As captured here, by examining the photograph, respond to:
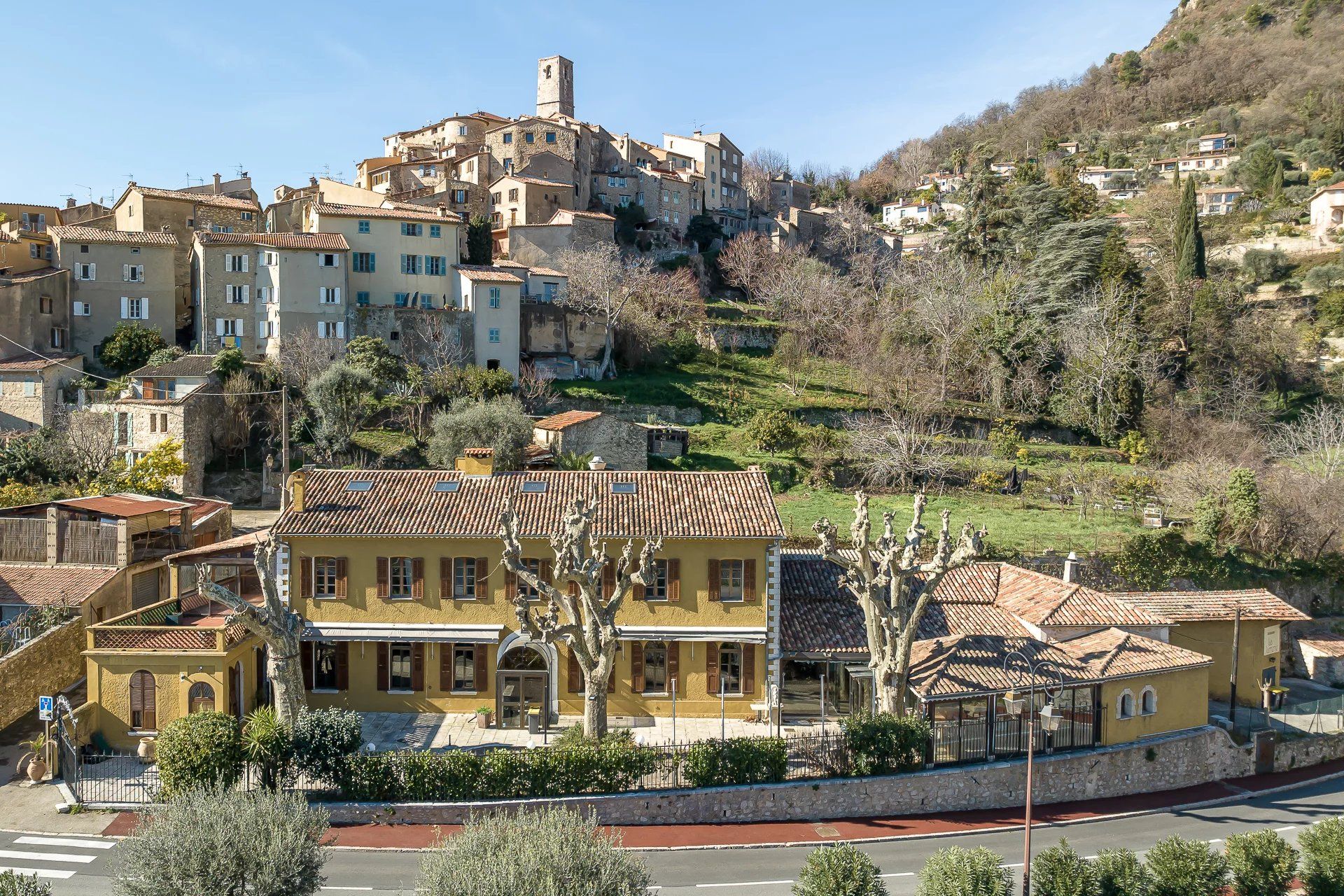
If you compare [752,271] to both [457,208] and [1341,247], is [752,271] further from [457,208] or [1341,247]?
[1341,247]

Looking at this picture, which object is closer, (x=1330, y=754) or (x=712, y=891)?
(x=712, y=891)

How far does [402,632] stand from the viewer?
2769 cm

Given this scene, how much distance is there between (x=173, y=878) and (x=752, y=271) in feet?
233

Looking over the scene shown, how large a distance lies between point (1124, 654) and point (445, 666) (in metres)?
18.4

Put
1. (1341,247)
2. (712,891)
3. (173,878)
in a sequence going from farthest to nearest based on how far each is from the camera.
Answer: (1341,247), (712,891), (173,878)

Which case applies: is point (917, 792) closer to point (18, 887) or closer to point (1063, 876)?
point (1063, 876)

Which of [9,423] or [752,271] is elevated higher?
[752,271]

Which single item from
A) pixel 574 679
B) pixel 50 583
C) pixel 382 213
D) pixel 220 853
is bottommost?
pixel 574 679

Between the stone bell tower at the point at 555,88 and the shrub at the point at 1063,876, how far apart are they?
92.4 meters

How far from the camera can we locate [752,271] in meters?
81.7

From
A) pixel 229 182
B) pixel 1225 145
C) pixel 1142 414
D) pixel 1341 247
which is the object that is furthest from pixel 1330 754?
pixel 1225 145

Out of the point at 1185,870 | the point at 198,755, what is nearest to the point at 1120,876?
the point at 1185,870

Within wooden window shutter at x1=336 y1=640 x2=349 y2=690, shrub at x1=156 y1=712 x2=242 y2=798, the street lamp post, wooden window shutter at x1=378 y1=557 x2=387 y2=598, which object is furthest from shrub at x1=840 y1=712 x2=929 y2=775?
shrub at x1=156 y1=712 x2=242 y2=798

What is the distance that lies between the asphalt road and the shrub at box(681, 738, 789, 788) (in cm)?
172
